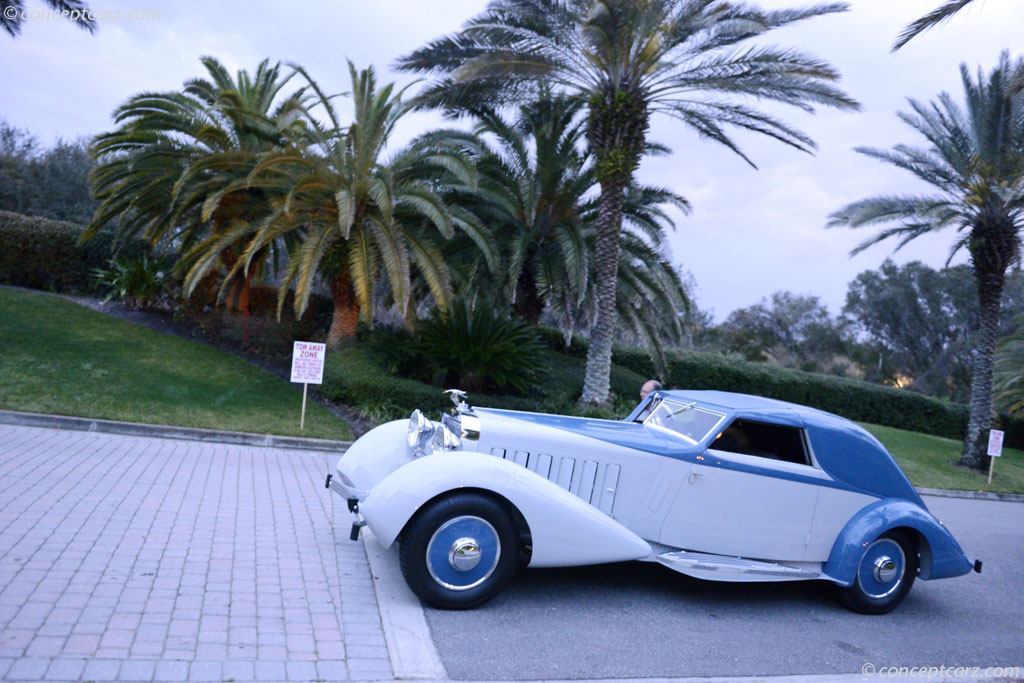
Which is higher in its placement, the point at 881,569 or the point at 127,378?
the point at 127,378

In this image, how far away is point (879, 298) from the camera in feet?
148

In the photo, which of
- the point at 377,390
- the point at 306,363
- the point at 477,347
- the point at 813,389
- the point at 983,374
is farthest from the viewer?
the point at 813,389

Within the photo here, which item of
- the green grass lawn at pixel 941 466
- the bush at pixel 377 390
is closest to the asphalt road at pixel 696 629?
the bush at pixel 377 390

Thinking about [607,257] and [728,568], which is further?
[607,257]

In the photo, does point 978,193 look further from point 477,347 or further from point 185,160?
point 185,160

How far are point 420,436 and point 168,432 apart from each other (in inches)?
244

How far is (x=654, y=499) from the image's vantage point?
213 inches

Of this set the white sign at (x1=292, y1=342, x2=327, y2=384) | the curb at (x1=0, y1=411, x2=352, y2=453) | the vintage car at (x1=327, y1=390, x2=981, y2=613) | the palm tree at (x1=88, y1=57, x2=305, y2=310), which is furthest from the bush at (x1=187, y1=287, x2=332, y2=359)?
the vintage car at (x1=327, y1=390, x2=981, y2=613)

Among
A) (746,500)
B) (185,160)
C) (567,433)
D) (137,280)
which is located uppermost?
(185,160)

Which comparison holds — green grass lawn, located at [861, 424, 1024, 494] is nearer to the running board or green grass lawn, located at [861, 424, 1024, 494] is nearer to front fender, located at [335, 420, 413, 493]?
the running board

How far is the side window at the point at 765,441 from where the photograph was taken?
5707 millimetres

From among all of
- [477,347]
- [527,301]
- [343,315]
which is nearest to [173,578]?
[477,347]

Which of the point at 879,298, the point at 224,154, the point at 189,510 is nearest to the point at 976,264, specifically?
the point at 224,154

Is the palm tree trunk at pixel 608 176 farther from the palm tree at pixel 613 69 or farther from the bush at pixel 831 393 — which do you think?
the bush at pixel 831 393
